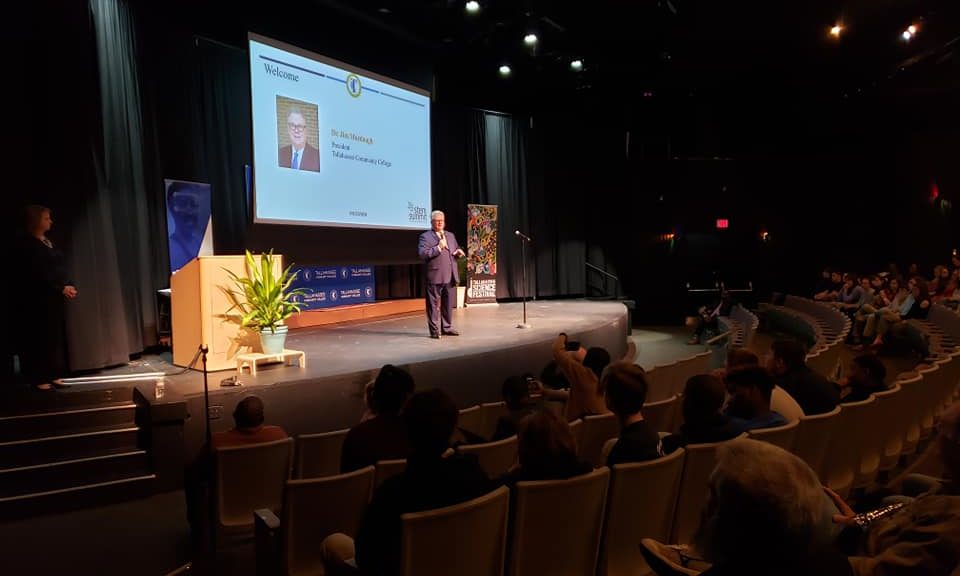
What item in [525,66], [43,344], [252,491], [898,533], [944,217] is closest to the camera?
[898,533]

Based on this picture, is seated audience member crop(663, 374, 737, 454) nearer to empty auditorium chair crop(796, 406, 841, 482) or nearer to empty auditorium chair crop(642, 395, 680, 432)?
empty auditorium chair crop(796, 406, 841, 482)

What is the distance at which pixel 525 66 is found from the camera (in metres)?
11.2

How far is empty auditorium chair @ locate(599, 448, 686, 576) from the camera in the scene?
2168 mm

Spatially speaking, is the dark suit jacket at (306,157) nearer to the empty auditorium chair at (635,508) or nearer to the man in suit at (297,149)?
the man in suit at (297,149)

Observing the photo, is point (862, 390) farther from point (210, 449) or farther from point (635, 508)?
point (210, 449)

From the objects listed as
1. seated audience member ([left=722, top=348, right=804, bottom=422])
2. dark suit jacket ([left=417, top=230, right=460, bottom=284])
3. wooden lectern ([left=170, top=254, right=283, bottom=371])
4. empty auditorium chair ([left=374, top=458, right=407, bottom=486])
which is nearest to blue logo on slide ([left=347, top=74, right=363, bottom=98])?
dark suit jacket ([left=417, top=230, right=460, bottom=284])

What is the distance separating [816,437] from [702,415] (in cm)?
69

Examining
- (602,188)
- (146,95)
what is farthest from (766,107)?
(146,95)

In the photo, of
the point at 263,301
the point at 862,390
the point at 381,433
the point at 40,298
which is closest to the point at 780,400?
the point at 862,390

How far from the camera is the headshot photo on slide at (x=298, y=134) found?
6.85 m

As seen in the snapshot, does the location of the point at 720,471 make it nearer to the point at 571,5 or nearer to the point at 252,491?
the point at 252,491

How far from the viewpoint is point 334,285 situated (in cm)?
935

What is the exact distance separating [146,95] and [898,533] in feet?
23.0

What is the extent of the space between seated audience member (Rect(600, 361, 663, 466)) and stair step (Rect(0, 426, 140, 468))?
3.38 meters
